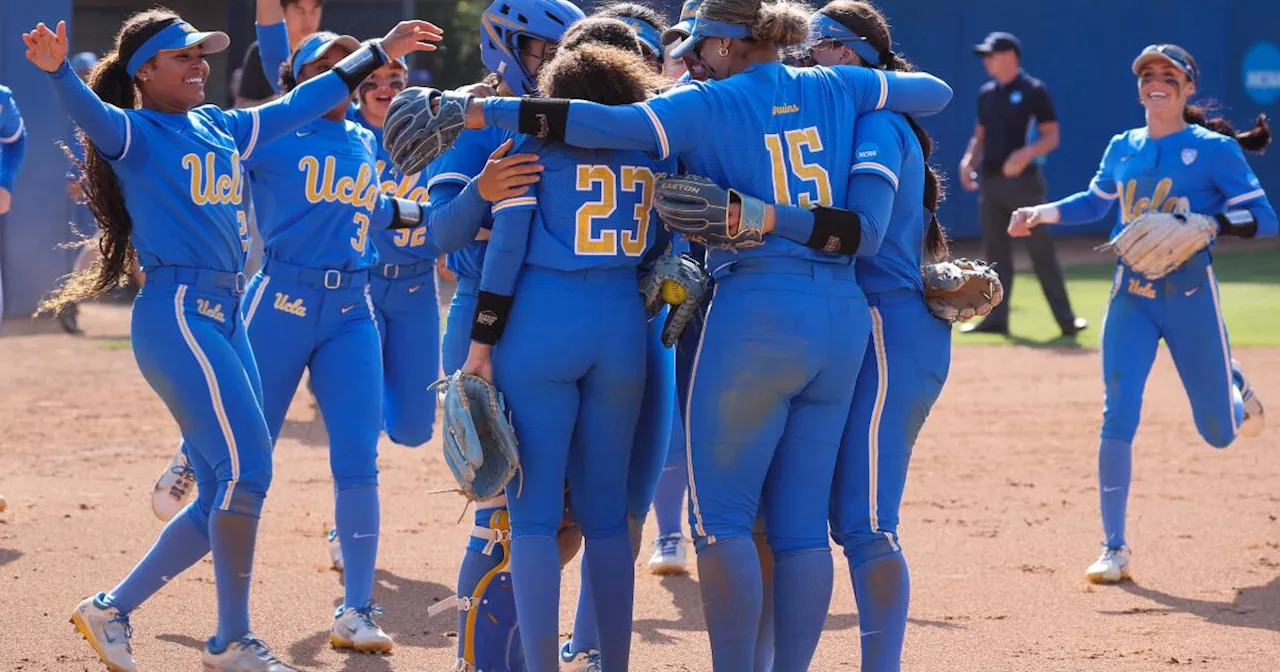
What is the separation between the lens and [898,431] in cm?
470

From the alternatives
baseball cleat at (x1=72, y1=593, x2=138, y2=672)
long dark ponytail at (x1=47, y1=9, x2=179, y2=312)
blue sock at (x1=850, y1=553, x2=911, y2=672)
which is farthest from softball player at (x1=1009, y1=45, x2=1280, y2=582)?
baseball cleat at (x1=72, y1=593, x2=138, y2=672)

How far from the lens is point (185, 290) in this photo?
16.8ft

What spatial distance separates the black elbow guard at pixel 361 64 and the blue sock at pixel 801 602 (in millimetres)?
2306

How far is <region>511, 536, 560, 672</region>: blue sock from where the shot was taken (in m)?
4.52

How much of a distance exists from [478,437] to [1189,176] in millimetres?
3859

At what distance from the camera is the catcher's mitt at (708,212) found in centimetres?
424

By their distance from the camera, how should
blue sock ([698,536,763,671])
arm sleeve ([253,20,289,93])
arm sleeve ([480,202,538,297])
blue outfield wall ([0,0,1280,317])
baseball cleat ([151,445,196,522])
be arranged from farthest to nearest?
blue outfield wall ([0,0,1280,317]), baseball cleat ([151,445,196,522]), arm sleeve ([253,20,289,93]), arm sleeve ([480,202,538,297]), blue sock ([698,536,763,671])

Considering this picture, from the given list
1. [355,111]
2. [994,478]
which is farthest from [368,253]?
[994,478]

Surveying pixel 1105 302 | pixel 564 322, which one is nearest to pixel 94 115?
pixel 564 322

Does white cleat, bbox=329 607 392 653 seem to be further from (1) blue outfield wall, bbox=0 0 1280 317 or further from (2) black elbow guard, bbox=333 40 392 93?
(1) blue outfield wall, bbox=0 0 1280 317

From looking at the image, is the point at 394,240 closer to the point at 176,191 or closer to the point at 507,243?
the point at 176,191

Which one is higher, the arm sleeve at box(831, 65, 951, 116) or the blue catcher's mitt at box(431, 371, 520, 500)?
the arm sleeve at box(831, 65, 951, 116)

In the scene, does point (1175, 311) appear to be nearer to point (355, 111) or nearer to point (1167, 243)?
point (1167, 243)

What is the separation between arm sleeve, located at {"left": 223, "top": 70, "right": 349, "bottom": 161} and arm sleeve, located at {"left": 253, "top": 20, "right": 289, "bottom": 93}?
0.78 meters
